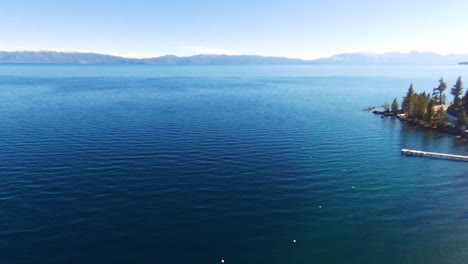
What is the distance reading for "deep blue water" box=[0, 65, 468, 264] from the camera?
4662 cm

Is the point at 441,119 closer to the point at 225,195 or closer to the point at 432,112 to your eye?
the point at 432,112

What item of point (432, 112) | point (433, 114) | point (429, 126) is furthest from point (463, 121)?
point (432, 112)

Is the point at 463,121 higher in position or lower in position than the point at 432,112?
lower

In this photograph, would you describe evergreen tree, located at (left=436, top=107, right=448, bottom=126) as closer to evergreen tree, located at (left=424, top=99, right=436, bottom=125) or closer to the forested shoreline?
the forested shoreline

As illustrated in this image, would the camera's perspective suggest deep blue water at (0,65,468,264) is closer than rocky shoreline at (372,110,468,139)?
Yes

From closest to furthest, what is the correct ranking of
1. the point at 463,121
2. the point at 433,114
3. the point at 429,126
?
the point at 463,121 → the point at 429,126 → the point at 433,114

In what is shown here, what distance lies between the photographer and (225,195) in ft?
209

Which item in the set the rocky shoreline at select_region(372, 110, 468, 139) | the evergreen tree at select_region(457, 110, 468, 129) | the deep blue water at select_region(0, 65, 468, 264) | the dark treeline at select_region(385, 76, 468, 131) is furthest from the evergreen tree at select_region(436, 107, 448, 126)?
the deep blue water at select_region(0, 65, 468, 264)

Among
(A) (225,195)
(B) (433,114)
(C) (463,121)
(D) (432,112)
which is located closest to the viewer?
(A) (225,195)

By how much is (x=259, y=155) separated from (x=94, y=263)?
5453cm

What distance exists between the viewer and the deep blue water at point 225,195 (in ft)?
153

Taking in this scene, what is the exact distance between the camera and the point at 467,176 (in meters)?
78.4

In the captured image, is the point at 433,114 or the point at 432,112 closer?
the point at 433,114

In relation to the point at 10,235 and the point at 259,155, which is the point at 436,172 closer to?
the point at 259,155
